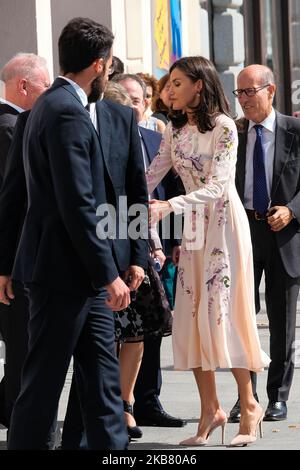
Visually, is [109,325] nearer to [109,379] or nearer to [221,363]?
[109,379]

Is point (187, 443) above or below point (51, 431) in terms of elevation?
below

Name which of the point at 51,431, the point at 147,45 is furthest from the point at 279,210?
the point at 147,45

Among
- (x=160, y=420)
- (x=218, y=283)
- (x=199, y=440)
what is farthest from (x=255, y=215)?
(x=199, y=440)

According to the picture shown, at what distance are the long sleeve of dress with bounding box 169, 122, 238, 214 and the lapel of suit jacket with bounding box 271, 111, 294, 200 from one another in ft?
2.84

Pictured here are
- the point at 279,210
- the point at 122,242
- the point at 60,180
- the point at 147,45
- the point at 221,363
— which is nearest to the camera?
the point at 60,180

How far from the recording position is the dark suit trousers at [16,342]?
631cm

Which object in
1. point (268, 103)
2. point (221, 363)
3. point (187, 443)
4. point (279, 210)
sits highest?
point (268, 103)

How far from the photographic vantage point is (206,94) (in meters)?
6.36

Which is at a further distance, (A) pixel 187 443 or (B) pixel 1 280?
(A) pixel 187 443

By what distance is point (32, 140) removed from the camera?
5.02 meters

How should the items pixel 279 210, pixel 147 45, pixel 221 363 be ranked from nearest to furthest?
1. pixel 221 363
2. pixel 279 210
3. pixel 147 45

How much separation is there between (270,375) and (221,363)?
0.99 meters

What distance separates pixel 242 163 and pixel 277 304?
0.75 m

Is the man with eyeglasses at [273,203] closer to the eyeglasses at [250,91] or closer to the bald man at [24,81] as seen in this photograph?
the eyeglasses at [250,91]
